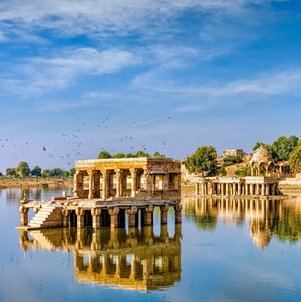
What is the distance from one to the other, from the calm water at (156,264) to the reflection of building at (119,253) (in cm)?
6

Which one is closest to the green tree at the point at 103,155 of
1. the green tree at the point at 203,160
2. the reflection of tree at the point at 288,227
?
the green tree at the point at 203,160

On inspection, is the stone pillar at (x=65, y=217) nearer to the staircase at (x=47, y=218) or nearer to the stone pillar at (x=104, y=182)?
the staircase at (x=47, y=218)

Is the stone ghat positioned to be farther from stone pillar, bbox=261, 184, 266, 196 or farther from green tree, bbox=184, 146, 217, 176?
green tree, bbox=184, 146, 217, 176

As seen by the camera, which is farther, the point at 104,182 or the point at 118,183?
the point at 104,182

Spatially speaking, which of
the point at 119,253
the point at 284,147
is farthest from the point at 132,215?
the point at 284,147

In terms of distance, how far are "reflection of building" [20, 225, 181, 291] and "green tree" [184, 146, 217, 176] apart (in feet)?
272

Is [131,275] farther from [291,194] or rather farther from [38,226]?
[291,194]

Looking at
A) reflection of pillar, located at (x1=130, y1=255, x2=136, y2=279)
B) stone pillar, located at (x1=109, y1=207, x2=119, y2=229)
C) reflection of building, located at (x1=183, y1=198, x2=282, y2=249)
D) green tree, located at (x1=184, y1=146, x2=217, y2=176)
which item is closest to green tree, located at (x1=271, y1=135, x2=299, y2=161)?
green tree, located at (x1=184, y1=146, x2=217, y2=176)

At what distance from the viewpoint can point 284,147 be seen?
495 ft

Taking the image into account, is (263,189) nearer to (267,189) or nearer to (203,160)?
(267,189)

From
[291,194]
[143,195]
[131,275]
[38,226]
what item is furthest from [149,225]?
[291,194]

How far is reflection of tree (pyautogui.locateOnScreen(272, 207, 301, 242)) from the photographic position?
48.9m

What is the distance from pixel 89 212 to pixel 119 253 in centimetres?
1477

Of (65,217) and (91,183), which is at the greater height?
(91,183)
